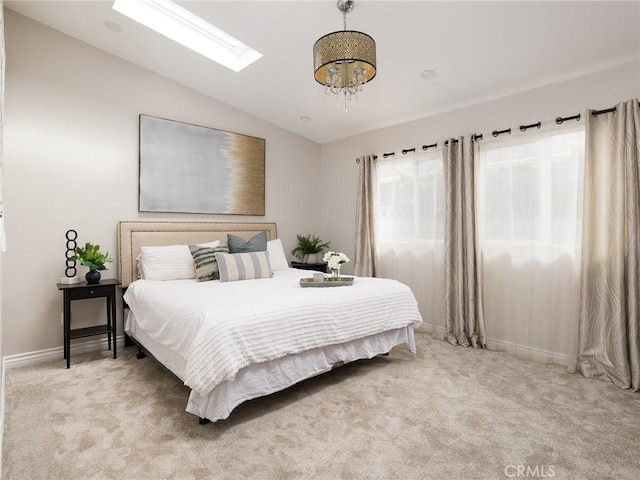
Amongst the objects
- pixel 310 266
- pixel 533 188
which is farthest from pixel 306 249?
pixel 533 188

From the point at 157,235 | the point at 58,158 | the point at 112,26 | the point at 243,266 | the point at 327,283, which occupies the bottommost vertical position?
the point at 327,283

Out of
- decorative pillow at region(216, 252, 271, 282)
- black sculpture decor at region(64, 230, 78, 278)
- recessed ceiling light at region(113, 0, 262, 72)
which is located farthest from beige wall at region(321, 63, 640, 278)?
black sculpture decor at region(64, 230, 78, 278)

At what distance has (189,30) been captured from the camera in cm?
329

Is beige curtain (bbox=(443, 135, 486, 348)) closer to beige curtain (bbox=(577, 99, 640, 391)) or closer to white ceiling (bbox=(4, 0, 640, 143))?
white ceiling (bbox=(4, 0, 640, 143))

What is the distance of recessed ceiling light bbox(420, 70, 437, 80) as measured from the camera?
3.24 metres

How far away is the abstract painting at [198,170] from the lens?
3.77 metres

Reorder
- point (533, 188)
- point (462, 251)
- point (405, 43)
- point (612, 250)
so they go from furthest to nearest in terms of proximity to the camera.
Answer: point (462, 251)
point (533, 188)
point (405, 43)
point (612, 250)

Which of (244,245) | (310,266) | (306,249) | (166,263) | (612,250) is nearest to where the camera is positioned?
(612,250)

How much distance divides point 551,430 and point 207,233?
11.7 feet

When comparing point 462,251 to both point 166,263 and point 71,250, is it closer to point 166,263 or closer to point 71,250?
point 166,263

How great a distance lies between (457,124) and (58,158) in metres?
3.91

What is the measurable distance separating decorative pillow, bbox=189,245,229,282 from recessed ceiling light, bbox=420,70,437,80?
260cm

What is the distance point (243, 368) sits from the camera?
81.9 inches

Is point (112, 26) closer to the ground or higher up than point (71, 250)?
higher up
